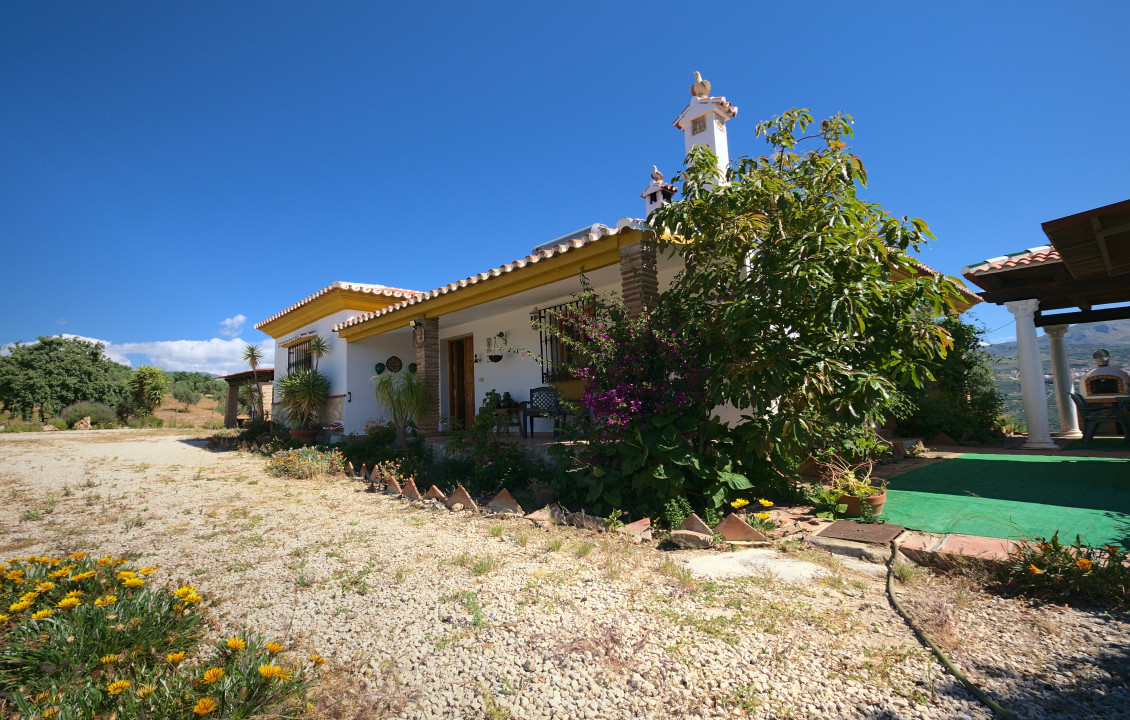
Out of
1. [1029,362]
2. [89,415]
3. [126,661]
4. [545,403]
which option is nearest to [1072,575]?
[126,661]

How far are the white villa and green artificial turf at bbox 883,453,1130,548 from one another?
2.91 meters

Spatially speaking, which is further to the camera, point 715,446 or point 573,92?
point 573,92

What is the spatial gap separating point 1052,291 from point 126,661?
32.6 feet

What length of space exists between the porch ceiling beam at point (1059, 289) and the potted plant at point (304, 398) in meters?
12.3

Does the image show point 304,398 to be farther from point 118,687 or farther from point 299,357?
point 118,687

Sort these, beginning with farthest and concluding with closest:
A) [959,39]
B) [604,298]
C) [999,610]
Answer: [959,39] < [604,298] < [999,610]

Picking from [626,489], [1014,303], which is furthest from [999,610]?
[1014,303]

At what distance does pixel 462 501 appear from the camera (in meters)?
4.80

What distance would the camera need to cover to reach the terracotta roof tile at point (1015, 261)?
21.5 ft

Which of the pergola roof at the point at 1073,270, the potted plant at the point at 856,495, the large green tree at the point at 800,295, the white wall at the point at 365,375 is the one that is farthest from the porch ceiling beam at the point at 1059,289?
the white wall at the point at 365,375

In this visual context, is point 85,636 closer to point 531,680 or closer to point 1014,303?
point 531,680

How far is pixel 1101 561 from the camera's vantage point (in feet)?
8.05

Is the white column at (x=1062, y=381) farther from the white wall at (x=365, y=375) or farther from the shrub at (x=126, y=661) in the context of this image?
the white wall at (x=365, y=375)

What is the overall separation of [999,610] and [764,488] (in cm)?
203
